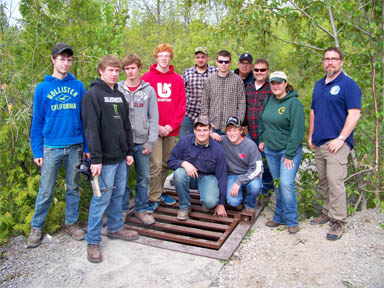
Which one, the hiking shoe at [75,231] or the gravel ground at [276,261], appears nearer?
the gravel ground at [276,261]

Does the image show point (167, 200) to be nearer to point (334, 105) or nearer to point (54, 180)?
point (54, 180)

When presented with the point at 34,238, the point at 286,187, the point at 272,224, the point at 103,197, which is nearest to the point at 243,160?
the point at 286,187

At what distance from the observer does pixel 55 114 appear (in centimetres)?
360

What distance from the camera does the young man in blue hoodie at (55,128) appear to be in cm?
356

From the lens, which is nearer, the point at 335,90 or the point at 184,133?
the point at 335,90

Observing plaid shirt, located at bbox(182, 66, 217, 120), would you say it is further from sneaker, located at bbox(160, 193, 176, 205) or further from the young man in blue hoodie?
the young man in blue hoodie

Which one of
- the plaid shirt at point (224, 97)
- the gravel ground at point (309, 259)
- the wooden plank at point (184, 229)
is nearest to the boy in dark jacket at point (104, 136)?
the wooden plank at point (184, 229)

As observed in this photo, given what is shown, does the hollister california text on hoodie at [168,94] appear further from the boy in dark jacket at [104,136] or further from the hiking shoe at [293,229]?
the hiking shoe at [293,229]

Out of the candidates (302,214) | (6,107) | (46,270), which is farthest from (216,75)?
(46,270)

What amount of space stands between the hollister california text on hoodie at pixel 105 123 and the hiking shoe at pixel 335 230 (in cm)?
245

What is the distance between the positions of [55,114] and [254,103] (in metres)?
2.57

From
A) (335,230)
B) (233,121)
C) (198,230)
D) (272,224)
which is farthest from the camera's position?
(233,121)

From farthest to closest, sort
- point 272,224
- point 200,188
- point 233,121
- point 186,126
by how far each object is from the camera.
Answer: point 186,126 < point 200,188 < point 233,121 < point 272,224

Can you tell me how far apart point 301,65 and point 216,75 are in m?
1.54
